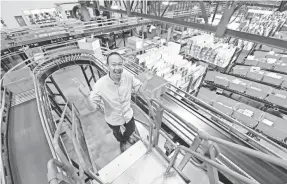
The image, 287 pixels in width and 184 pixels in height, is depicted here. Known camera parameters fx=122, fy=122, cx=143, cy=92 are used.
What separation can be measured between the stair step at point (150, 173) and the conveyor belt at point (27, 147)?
42.0 inches

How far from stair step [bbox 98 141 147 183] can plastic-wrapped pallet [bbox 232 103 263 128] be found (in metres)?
3.78

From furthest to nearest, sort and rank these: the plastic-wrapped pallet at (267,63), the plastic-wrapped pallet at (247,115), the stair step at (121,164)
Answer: the plastic-wrapped pallet at (267,63) < the plastic-wrapped pallet at (247,115) < the stair step at (121,164)

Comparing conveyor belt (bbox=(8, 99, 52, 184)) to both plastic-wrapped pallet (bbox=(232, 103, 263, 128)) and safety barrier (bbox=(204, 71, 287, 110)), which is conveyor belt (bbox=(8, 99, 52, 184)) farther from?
safety barrier (bbox=(204, 71, 287, 110))

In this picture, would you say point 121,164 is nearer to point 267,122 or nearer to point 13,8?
point 267,122

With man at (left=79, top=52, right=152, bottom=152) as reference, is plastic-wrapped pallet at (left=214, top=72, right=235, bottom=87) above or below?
below

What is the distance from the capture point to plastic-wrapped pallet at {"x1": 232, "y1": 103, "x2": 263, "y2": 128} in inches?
151

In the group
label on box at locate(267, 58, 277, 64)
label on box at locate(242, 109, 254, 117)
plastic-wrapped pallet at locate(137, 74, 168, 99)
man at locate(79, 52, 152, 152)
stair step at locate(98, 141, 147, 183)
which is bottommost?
label on box at locate(242, 109, 254, 117)

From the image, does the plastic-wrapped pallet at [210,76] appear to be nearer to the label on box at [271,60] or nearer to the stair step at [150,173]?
the label on box at [271,60]

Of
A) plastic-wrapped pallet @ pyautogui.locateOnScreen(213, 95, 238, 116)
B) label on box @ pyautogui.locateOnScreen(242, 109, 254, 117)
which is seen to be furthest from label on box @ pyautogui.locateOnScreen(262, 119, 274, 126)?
plastic-wrapped pallet @ pyautogui.locateOnScreen(213, 95, 238, 116)

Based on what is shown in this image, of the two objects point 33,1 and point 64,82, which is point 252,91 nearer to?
point 64,82

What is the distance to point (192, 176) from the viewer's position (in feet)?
5.99

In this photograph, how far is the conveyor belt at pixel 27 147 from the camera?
1610 millimetres

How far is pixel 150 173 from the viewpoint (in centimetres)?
166

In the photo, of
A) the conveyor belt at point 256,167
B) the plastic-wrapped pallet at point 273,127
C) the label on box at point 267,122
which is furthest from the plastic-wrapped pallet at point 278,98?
the conveyor belt at point 256,167
